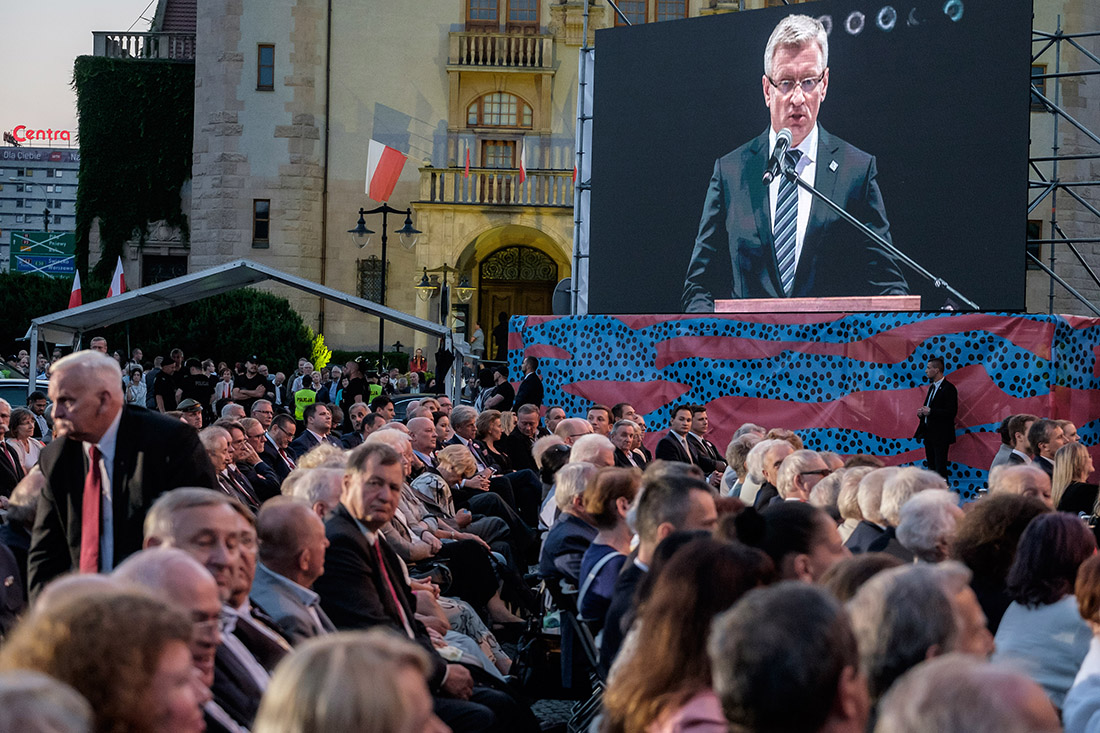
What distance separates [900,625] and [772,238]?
14178mm

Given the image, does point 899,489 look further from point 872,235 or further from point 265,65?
point 265,65

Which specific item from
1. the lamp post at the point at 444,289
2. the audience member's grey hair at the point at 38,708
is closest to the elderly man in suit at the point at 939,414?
the audience member's grey hair at the point at 38,708

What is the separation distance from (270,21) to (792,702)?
102 ft

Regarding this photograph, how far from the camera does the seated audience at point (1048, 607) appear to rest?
415 cm

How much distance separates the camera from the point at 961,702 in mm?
2105

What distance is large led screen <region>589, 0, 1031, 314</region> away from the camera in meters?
15.4

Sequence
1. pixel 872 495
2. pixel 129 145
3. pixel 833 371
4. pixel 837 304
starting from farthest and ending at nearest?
1. pixel 129 145
2. pixel 837 304
3. pixel 833 371
4. pixel 872 495

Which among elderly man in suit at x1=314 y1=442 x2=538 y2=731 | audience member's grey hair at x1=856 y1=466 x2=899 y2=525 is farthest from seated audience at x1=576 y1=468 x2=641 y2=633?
audience member's grey hair at x1=856 y1=466 x2=899 y2=525

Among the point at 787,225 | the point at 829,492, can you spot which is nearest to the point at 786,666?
the point at 829,492

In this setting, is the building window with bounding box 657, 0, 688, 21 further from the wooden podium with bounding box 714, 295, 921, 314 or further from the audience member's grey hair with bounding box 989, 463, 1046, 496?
the audience member's grey hair with bounding box 989, 463, 1046, 496

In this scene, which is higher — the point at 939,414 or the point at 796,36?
the point at 796,36

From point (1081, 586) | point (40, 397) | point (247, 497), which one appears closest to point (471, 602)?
point (247, 497)

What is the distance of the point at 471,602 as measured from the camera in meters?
8.27

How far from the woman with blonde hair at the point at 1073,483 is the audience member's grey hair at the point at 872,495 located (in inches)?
79.7
